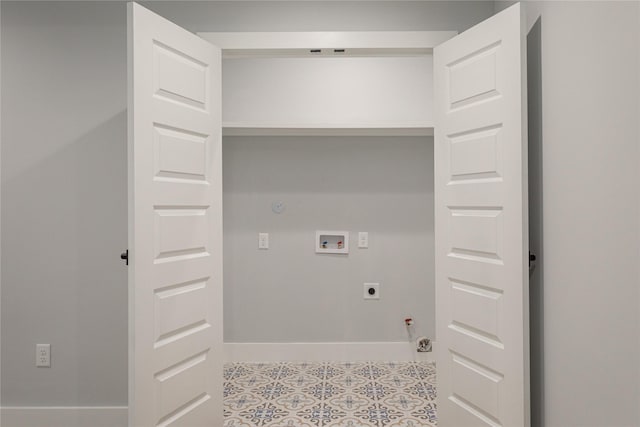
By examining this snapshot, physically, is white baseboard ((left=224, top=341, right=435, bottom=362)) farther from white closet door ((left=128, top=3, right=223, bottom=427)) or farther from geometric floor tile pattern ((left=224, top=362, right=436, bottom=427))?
white closet door ((left=128, top=3, right=223, bottom=427))

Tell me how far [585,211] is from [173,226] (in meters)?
1.73

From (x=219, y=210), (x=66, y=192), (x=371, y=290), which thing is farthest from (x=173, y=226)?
(x=371, y=290)

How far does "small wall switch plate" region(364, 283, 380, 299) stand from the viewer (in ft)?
11.8

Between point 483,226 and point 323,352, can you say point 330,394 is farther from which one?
point 483,226

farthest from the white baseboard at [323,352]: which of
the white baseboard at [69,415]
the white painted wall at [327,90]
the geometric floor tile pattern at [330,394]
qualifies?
the white painted wall at [327,90]

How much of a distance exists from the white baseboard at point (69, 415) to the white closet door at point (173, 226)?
714 mm

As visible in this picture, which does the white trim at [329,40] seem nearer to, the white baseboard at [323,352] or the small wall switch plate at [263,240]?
the small wall switch plate at [263,240]

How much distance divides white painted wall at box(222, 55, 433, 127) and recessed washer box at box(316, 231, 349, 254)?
90 centimetres

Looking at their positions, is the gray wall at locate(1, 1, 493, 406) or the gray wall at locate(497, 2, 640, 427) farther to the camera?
the gray wall at locate(1, 1, 493, 406)

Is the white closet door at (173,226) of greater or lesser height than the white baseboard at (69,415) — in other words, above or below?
above

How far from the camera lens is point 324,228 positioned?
11.8 ft

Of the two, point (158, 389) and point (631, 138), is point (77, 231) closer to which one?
point (158, 389)

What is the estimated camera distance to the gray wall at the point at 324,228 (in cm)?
359

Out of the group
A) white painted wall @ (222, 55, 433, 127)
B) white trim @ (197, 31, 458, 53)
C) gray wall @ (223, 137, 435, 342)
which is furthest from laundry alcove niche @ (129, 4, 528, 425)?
gray wall @ (223, 137, 435, 342)
